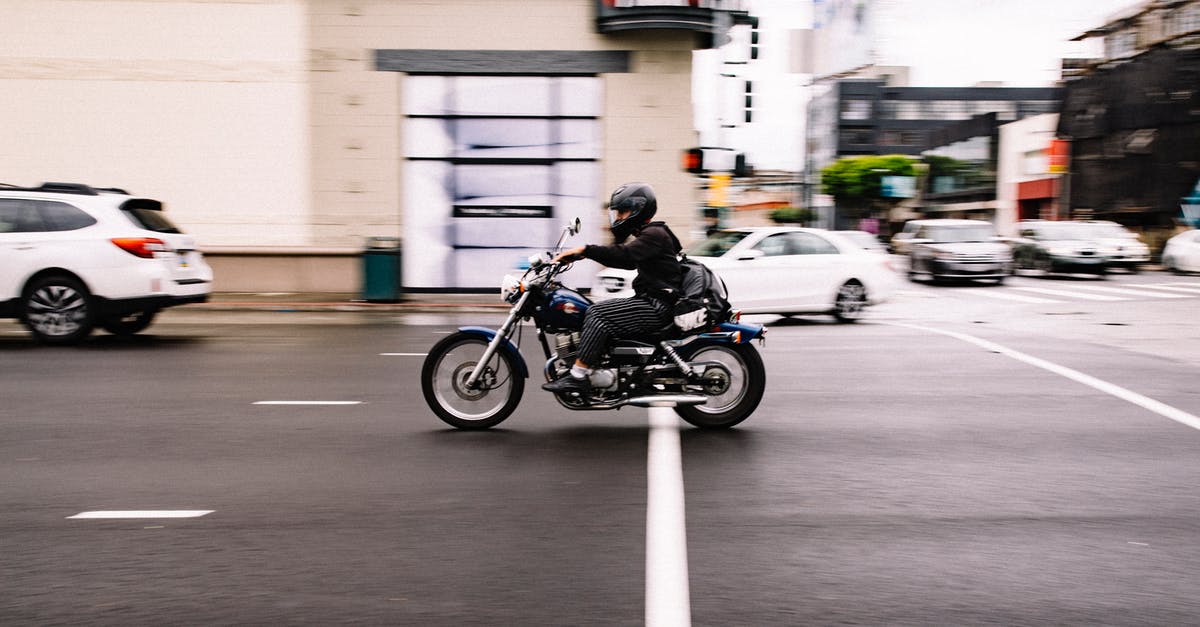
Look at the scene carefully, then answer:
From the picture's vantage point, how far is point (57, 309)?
1177cm

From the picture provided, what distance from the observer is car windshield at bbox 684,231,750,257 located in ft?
51.7

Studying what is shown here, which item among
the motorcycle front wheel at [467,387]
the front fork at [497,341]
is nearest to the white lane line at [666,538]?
the motorcycle front wheel at [467,387]

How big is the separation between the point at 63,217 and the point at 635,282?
818 cm

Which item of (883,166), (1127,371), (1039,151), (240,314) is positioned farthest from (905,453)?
(883,166)

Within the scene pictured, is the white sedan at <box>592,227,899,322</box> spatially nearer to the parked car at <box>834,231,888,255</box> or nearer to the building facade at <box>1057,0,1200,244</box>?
the parked car at <box>834,231,888,255</box>

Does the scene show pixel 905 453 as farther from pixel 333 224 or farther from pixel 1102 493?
pixel 333 224

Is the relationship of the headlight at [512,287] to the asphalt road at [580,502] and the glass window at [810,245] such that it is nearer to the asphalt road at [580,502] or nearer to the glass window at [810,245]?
the asphalt road at [580,502]

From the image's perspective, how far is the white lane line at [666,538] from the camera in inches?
148

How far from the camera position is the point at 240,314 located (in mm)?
16516

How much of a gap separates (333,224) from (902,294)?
12129mm

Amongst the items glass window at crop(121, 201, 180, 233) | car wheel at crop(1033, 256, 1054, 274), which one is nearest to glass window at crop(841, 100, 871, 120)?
car wheel at crop(1033, 256, 1054, 274)

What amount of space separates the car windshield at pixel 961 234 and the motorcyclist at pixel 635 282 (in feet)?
66.4

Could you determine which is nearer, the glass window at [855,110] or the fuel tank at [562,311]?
the fuel tank at [562,311]

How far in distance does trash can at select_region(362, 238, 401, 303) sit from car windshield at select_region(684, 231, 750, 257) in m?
5.30
